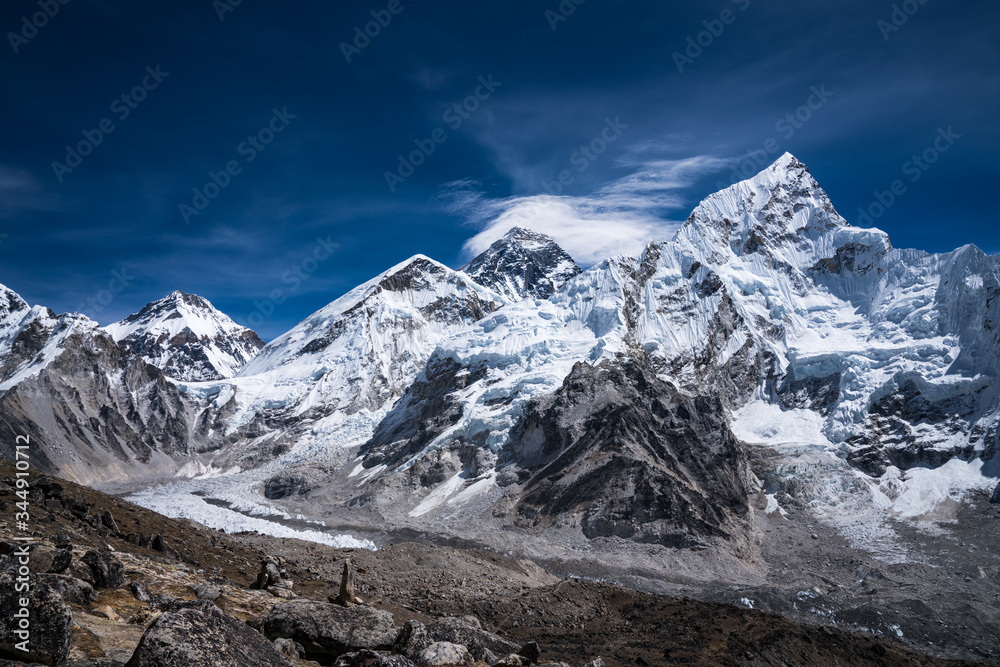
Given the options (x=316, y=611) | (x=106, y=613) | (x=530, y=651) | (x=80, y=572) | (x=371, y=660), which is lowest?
(x=530, y=651)

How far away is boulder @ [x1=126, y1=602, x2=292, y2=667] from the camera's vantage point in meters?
7.68

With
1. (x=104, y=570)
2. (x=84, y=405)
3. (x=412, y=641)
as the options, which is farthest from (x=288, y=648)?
(x=84, y=405)

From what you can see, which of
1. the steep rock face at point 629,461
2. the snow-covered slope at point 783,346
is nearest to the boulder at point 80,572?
the steep rock face at point 629,461

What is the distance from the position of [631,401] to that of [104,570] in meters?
96.3

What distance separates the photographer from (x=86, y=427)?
142 m

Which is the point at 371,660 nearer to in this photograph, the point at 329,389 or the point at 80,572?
the point at 80,572

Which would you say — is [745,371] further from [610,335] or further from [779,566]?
[779,566]

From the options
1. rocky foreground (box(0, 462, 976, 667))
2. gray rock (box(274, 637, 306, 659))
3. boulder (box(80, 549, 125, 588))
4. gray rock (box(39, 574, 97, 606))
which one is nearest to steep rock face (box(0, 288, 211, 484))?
rocky foreground (box(0, 462, 976, 667))

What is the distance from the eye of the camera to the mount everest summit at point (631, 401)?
92.1 m

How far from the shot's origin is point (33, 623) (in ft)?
27.8

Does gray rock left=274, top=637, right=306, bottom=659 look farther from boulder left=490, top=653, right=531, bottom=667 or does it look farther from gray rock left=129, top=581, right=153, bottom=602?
boulder left=490, top=653, right=531, bottom=667

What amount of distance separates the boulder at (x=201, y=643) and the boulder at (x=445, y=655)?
328cm

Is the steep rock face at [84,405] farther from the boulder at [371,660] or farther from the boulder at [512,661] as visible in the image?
the boulder at [371,660]

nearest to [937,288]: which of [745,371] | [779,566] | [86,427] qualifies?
[745,371]
